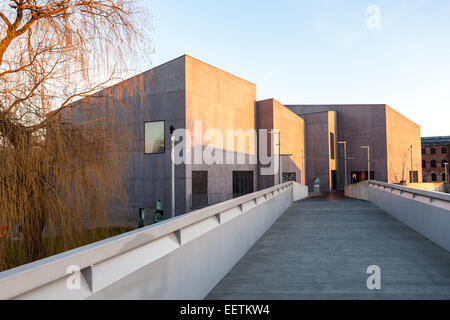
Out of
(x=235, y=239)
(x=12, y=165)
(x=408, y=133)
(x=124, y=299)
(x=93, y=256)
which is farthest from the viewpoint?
(x=408, y=133)

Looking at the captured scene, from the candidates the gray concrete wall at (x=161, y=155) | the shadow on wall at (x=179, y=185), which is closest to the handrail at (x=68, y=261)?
the shadow on wall at (x=179, y=185)

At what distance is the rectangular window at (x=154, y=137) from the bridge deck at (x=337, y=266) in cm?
2091

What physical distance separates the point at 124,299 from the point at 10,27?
14.7 ft

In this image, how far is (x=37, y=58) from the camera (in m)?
5.31

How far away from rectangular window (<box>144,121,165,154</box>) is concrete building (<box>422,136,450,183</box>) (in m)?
80.3

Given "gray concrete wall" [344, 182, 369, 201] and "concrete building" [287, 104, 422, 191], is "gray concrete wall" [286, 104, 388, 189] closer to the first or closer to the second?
"concrete building" [287, 104, 422, 191]

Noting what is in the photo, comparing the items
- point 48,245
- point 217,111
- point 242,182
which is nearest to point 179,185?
point 217,111

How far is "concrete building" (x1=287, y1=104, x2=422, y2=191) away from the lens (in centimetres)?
5550

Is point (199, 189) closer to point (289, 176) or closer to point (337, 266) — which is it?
point (289, 176)

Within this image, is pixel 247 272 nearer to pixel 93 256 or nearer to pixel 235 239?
pixel 235 239

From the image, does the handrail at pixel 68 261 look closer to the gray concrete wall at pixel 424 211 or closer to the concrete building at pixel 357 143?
the gray concrete wall at pixel 424 211

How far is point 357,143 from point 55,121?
6036 centimetres

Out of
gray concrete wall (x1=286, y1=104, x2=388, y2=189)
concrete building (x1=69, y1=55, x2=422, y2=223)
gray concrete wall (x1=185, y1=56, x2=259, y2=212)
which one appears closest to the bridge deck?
concrete building (x1=69, y1=55, x2=422, y2=223)

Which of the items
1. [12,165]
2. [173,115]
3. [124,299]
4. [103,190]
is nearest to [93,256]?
[124,299]
